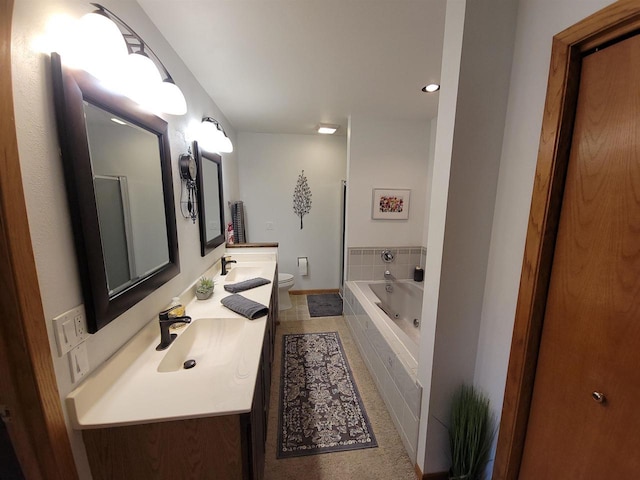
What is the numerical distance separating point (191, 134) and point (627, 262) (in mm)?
2293

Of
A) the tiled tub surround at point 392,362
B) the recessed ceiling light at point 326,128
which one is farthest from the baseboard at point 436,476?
the recessed ceiling light at point 326,128

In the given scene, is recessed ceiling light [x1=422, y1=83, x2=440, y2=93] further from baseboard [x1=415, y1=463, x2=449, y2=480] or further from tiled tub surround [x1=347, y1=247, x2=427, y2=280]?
baseboard [x1=415, y1=463, x2=449, y2=480]

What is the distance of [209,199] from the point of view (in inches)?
88.1

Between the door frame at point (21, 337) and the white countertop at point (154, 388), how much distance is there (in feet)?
0.30

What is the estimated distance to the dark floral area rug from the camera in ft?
5.32

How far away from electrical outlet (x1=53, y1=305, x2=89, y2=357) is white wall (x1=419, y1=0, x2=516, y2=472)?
1409 millimetres

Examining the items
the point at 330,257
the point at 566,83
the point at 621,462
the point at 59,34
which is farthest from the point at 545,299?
the point at 330,257

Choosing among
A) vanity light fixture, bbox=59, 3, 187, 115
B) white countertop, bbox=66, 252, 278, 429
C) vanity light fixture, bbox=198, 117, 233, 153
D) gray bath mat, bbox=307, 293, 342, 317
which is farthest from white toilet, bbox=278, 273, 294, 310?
vanity light fixture, bbox=59, 3, 187, 115

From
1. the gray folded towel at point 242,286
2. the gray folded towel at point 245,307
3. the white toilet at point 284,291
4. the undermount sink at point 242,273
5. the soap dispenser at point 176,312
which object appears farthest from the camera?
the white toilet at point 284,291

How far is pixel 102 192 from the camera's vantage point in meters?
0.96

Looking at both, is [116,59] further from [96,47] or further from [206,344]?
[206,344]

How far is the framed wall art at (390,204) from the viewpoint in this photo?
9.99ft

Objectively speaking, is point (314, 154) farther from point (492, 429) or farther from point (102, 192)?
point (492, 429)

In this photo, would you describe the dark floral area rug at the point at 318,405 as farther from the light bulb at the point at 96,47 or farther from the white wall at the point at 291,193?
the light bulb at the point at 96,47
